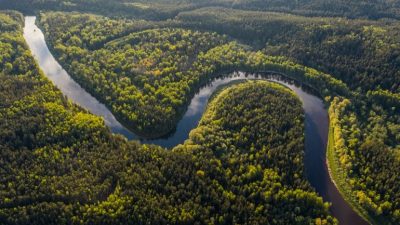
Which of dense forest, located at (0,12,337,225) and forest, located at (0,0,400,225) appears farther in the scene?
forest, located at (0,0,400,225)

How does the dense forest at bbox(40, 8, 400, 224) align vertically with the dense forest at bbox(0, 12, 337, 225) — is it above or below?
above

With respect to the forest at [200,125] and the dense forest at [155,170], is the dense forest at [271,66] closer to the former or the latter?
the forest at [200,125]

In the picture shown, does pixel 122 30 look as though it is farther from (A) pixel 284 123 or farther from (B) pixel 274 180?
(B) pixel 274 180

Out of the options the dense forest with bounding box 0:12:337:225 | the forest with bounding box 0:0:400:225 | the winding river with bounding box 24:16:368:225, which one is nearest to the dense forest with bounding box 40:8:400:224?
the forest with bounding box 0:0:400:225

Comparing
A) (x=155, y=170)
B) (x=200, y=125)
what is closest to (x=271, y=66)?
(x=200, y=125)

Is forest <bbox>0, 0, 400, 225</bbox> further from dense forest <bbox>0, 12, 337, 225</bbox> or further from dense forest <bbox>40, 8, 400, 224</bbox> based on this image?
dense forest <bbox>40, 8, 400, 224</bbox>

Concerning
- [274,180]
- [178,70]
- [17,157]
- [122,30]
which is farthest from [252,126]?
[122,30]

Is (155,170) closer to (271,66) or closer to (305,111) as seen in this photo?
(305,111)
